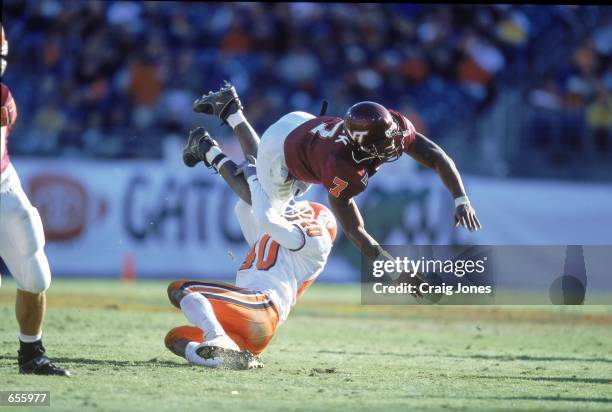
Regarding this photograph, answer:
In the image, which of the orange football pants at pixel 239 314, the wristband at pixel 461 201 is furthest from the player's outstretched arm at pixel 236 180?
the wristband at pixel 461 201

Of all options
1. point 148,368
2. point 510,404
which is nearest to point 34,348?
point 148,368

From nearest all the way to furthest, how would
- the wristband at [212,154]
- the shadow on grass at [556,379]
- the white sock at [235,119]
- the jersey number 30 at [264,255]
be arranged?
the shadow on grass at [556,379] < the jersey number 30 at [264,255] < the wristband at [212,154] < the white sock at [235,119]

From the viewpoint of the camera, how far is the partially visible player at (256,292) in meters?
7.10

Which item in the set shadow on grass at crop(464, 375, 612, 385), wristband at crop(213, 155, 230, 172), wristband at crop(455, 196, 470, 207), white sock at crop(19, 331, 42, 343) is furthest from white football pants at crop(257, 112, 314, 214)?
white sock at crop(19, 331, 42, 343)

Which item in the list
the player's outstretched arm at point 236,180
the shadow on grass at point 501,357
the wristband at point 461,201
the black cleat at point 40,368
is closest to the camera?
the black cleat at point 40,368

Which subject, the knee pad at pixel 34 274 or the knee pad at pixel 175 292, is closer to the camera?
the knee pad at pixel 34 274

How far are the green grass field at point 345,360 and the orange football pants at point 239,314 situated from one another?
0.81 ft

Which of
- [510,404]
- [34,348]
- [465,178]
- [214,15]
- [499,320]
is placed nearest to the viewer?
[510,404]

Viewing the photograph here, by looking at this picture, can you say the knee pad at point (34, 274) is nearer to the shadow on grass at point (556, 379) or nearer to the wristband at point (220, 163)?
the wristband at point (220, 163)

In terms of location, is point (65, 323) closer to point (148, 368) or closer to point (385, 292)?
point (148, 368)

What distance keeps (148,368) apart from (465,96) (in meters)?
11.1

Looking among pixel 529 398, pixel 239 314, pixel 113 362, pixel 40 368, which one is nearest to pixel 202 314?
pixel 239 314

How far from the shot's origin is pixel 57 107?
17016mm

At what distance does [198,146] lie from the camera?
9.13 meters
